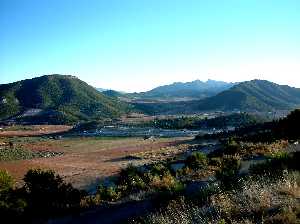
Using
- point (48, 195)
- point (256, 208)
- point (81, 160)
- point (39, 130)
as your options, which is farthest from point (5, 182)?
point (39, 130)

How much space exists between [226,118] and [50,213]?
13063cm

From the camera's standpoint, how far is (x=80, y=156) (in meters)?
92.2

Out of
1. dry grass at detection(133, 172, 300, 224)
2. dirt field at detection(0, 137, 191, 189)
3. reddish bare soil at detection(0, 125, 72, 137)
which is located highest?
dry grass at detection(133, 172, 300, 224)

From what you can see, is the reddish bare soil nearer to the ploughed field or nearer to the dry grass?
the ploughed field

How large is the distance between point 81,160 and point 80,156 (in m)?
8.05

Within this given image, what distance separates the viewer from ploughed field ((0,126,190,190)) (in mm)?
62759

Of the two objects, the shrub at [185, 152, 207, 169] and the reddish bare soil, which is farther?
the reddish bare soil

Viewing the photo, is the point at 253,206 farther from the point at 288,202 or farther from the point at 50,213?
the point at 50,213

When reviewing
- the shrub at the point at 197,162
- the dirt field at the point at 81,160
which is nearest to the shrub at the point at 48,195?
the shrub at the point at 197,162

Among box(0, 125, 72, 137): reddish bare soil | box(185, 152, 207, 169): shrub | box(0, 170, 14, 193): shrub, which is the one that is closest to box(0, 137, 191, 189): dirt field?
box(185, 152, 207, 169): shrub

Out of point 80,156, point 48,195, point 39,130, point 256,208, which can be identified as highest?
point 256,208

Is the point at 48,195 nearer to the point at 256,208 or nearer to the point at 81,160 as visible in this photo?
the point at 256,208

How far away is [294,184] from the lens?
33.2 feet

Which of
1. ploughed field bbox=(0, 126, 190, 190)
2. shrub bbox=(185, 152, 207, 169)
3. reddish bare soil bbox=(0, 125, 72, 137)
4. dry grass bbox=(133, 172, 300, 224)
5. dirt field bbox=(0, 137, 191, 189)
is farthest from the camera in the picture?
reddish bare soil bbox=(0, 125, 72, 137)
